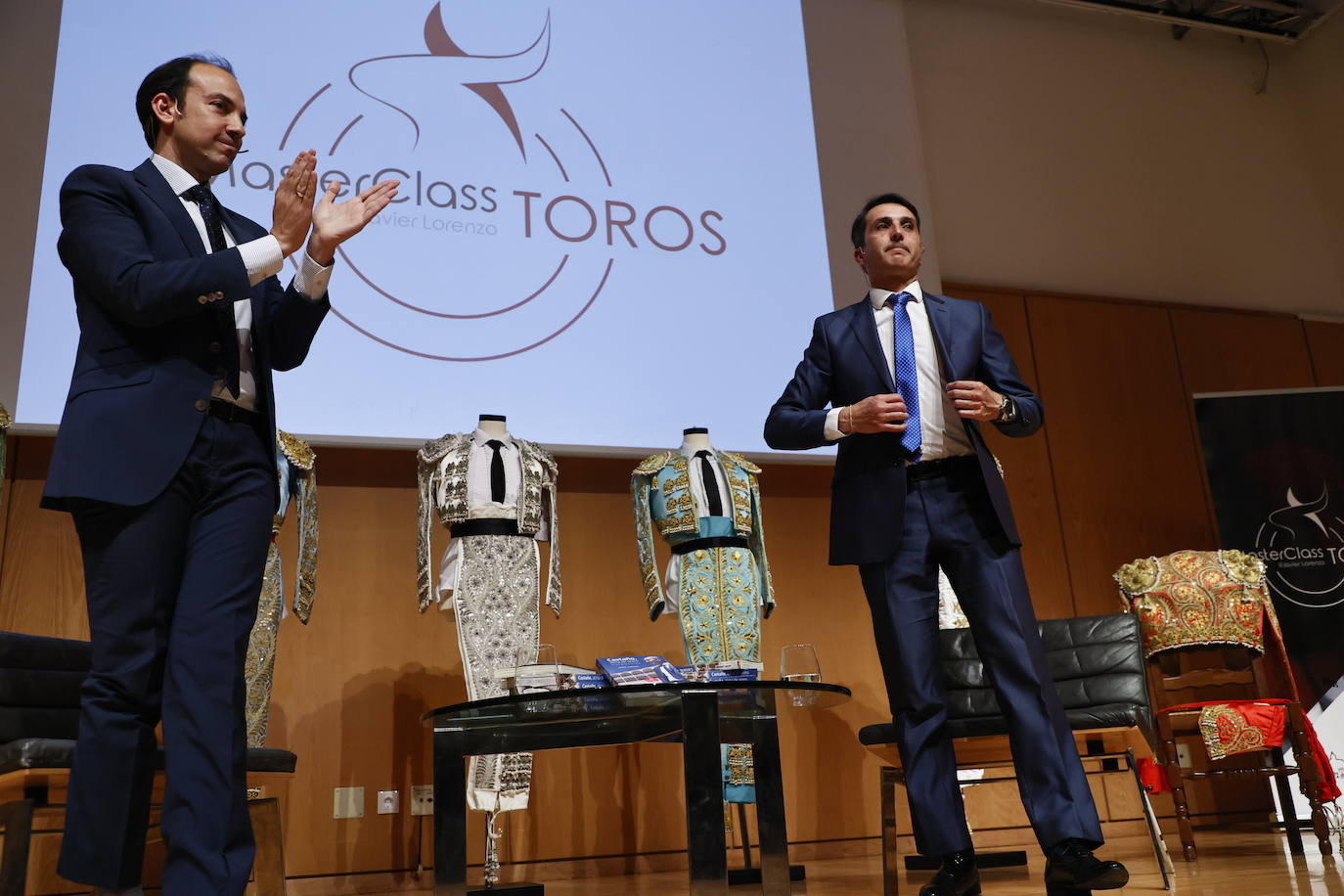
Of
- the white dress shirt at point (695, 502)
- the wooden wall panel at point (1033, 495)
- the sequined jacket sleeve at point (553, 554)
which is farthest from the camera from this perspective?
the wooden wall panel at point (1033, 495)

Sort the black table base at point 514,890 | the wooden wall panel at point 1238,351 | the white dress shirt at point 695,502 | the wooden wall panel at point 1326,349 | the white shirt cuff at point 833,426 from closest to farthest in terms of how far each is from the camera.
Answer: the white shirt cuff at point 833,426 → the black table base at point 514,890 → the white dress shirt at point 695,502 → the wooden wall panel at point 1238,351 → the wooden wall panel at point 1326,349

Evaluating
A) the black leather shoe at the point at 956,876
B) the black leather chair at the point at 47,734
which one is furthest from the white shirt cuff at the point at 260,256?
the black leather shoe at the point at 956,876

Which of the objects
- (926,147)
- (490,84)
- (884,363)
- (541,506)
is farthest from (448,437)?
(926,147)

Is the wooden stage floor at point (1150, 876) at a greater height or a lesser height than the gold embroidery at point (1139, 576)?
lesser

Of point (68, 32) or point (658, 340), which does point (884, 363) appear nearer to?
point (658, 340)

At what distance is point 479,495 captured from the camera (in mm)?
3965

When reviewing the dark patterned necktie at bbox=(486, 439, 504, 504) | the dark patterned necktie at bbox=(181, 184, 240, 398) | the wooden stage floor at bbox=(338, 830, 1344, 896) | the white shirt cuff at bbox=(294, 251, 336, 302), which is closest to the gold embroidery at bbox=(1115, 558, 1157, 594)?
the wooden stage floor at bbox=(338, 830, 1344, 896)

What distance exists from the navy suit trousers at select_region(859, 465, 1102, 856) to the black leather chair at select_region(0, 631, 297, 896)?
56.0 inches

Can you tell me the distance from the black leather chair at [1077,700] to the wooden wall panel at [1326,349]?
3908mm

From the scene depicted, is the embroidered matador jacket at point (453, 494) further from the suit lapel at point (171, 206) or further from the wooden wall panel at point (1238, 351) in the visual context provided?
the wooden wall panel at point (1238, 351)

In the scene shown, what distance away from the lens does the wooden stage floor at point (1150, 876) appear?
2.65 meters

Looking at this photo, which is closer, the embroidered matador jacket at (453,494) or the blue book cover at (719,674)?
the blue book cover at (719,674)

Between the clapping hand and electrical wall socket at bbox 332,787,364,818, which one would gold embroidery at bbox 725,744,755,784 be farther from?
the clapping hand

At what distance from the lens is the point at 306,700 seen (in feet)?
14.3
